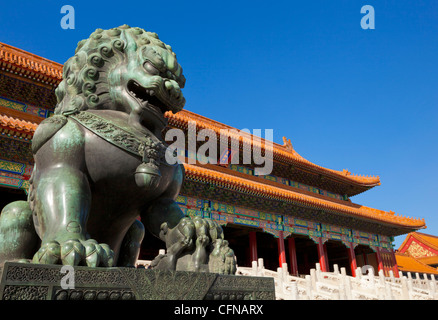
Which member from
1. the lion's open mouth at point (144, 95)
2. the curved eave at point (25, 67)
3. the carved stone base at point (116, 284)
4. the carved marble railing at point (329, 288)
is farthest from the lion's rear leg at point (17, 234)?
the curved eave at point (25, 67)

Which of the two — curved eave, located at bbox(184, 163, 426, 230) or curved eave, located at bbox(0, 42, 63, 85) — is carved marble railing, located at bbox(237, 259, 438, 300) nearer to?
curved eave, located at bbox(184, 163, 426, 230)

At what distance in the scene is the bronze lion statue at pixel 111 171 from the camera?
5.33 feet

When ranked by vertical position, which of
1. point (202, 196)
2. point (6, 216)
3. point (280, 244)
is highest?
point (202, 196)

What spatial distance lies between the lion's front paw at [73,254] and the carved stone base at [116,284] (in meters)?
0.06

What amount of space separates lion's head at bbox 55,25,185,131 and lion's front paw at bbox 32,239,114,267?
80cm

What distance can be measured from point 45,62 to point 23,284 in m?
12.3

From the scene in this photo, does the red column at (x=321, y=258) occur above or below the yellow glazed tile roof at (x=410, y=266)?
below

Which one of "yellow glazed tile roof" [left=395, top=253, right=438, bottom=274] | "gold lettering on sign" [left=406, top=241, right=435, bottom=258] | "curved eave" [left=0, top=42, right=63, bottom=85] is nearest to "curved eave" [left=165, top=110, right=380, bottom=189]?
"curved eave" [left=0, top=42, right=63, bottom=85]

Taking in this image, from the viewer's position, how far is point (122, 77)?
1.98 m

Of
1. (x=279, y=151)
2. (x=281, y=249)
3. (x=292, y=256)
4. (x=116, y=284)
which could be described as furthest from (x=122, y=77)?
(x=279, y=151)

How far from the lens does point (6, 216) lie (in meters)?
1.76

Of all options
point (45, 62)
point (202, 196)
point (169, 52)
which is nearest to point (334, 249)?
point (202, 196)

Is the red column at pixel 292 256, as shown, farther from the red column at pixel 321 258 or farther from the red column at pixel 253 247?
the red column at pixel 253 247

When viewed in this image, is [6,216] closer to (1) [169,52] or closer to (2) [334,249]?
(1) [169,52]
